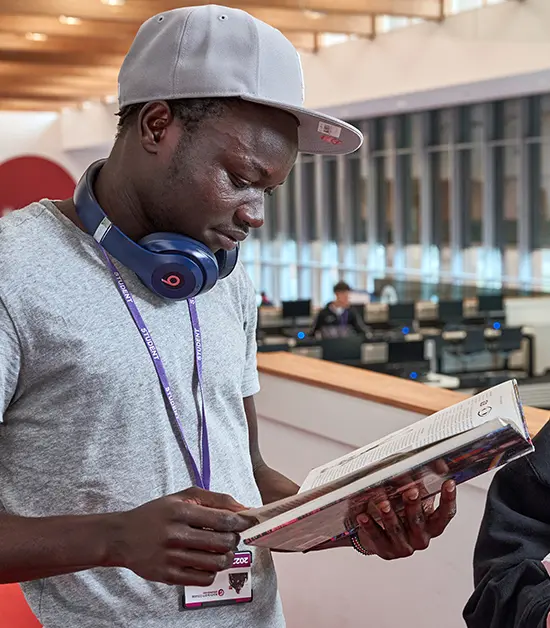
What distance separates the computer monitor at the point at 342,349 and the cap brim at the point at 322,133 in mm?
6835

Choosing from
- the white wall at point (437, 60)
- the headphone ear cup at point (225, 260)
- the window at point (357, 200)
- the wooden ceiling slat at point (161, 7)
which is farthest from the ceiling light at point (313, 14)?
the headphone ear cup at point (225, 260)

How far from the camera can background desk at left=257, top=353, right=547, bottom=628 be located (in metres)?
2.59

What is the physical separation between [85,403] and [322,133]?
1.42ft

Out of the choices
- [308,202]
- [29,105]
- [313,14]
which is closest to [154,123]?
[313,14]

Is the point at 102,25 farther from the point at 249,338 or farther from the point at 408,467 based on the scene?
the point at 408,467

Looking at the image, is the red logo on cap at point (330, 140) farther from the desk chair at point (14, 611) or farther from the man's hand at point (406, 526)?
the desk chair at point (14, 611)

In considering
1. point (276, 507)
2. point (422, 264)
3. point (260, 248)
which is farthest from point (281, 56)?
point (260, 248)

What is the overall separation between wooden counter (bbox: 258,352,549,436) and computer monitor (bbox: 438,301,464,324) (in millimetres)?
7624

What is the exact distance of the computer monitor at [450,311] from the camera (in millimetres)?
11250

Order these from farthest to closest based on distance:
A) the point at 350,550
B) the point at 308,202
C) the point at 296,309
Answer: the point at 308,202 → the point at 296,309 → the point at 350,550

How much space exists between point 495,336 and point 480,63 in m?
2.94

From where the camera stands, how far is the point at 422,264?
14406 millimetres

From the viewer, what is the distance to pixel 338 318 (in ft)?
32.2

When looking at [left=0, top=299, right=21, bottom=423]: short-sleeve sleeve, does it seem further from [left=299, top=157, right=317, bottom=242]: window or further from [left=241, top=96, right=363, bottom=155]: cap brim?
[left=299, top=157, right=317, bottom=242]: window
